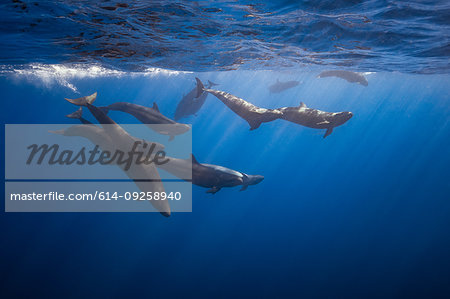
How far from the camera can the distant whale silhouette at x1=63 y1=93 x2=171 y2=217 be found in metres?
5.47

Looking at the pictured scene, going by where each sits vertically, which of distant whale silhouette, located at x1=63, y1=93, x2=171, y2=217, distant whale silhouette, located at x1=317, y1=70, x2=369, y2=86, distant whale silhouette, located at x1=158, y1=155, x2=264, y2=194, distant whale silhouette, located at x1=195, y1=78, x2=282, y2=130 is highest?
distant whale silhouette, located at x1=317, y1=70, x2=369, y2=86

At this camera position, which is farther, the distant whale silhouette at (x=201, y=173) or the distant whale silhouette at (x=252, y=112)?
the distant whale silhouette at (x=201, y=173)

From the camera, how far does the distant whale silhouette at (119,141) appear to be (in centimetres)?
547

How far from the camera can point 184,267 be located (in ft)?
77.5

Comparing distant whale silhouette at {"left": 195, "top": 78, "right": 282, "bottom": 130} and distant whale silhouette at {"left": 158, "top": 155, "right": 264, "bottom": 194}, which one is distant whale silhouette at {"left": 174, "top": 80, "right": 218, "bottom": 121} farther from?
distant whale silhouette at {"left": 158, "top": 155, "right": 264, "bottom": 194}

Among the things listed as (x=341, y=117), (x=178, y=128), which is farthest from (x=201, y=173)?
(x=341, y=117)

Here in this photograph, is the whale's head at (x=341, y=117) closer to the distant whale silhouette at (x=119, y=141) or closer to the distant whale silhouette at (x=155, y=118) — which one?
the distant whale silhouette at (x=155, y=118)

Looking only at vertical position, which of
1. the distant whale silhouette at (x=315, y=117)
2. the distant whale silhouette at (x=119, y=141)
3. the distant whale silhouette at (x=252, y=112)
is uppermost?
the distant whale silhouette at (x=315, y=117)

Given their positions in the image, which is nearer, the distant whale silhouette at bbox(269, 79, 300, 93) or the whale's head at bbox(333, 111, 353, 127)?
the whale's head at bbox(333, 111, 353, 127)

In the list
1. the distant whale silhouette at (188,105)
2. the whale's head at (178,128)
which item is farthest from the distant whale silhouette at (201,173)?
the distant whale silhouette at (188,105)

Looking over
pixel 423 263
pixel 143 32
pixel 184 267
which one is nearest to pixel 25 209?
pixel 184 267

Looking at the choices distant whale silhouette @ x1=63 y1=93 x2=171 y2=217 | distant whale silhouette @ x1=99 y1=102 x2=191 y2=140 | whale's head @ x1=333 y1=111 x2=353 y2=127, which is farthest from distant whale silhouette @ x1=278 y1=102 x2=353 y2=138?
distant whale silhouette @ x1=63 y1=93 x2=171 y2=217

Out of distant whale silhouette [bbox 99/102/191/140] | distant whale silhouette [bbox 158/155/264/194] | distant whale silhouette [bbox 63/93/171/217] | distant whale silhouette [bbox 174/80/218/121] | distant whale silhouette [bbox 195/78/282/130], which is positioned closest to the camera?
distant whale silhouette [bbox 63/93/171/217]

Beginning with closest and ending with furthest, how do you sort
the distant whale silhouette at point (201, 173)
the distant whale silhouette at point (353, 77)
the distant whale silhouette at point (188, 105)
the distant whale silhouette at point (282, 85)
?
the distant whale silhouette at point (201, 173)
the distant whale silhouette at point (188, 105)
the distant whale silhouette at point (353, 77)
the distant whale silhouette at point (282, 85)
